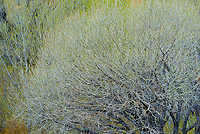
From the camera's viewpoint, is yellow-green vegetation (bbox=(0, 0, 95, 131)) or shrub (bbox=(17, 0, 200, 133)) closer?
shrub (bbox=(17, 0, 200, 133))

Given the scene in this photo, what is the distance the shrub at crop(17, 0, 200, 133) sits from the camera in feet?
26.0

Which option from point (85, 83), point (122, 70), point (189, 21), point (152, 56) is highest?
point (189, 21)

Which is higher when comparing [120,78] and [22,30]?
[22,30]

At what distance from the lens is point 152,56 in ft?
26.9

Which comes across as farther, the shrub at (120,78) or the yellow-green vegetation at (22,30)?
the yellow-green vegetation at (22,30)

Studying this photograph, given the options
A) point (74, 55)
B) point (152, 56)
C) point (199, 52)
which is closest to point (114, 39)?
point (74, 55)

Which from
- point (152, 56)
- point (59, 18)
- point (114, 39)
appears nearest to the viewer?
point (152, 56)

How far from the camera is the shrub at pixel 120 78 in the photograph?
7.94 meters

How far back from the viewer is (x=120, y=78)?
8.58 m

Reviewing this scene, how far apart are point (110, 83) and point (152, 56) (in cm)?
196

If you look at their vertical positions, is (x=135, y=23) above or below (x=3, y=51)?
above

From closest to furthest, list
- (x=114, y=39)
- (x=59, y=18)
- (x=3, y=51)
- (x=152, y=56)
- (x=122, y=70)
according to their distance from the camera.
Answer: (x=152, y=56) < (x=122, y=70) < (x=114, y=39) < (x=3, y=51) < (x=59, y=18)

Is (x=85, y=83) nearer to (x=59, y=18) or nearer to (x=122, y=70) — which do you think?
(x=122, y=70)

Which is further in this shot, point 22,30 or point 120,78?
point 22,30
